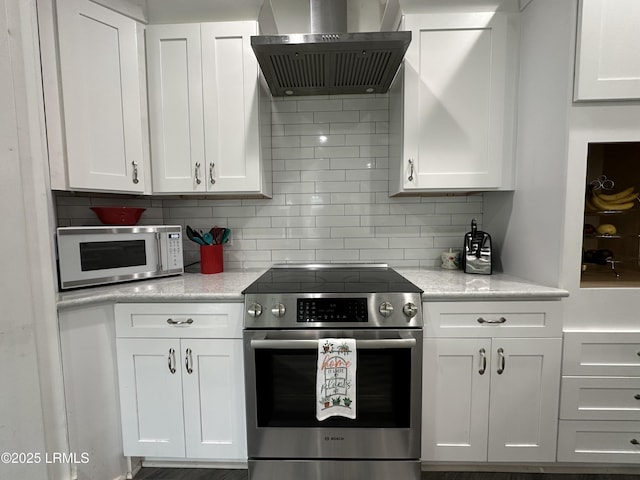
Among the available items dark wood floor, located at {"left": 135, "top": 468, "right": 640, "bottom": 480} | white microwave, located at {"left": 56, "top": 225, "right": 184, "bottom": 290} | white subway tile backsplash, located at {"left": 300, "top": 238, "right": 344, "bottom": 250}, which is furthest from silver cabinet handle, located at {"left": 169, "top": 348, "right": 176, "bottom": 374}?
white subway tile backsplash, located at {"left": 300, "top": 238, "right": 344, "bottom": 250}

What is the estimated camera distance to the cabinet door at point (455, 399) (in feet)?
4.40

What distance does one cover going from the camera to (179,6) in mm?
1536

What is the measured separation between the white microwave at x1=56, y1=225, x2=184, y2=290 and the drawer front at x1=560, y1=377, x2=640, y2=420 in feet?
7.02

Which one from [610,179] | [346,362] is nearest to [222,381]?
[346,362]

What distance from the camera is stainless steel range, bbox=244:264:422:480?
50.5 inches

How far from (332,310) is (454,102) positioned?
128 cm

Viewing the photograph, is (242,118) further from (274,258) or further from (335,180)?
(274,258)

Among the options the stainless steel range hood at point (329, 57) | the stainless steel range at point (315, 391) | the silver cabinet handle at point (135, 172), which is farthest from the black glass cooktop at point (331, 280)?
the stainless steel range hood at point (329, 57)

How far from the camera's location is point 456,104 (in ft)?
4.99

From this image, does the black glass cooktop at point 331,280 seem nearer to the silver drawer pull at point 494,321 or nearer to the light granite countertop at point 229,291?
the light granite countertop at point 229,291

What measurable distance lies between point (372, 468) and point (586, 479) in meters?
1.09

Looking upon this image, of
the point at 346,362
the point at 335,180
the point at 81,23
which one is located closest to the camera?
the point at 346,362

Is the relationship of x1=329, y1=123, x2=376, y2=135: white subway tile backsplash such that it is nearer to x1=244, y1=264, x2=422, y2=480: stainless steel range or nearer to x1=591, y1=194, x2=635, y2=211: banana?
x1=244, y1=264, x2=422, y2=480: stainless steel range

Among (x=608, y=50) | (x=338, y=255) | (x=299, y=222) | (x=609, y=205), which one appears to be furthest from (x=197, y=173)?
(x=609, y=205)
